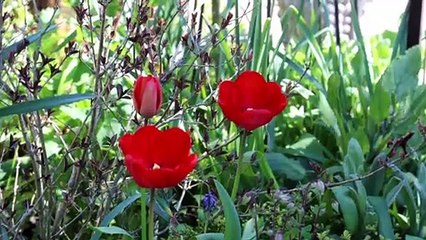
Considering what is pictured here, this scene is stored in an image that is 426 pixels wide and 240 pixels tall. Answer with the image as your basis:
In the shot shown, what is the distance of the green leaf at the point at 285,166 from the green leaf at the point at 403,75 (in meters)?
0.33

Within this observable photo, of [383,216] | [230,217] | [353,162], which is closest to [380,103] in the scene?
[353,162]

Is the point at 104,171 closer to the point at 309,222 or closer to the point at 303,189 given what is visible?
the point at 303,189

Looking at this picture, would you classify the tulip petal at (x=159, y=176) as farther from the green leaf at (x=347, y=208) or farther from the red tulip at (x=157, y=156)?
the green leaf at (x=347, y=208)

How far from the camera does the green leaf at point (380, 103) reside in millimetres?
1976

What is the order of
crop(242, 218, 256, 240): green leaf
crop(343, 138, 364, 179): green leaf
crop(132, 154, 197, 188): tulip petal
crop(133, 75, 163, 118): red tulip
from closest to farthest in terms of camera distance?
crop(132, 154, 197, 188): tulip petal → crop(133, 75, 163, 118): red tulip → crop(242, 218, 256, 240): green leaf → crop(343, 138, 364, 179): green leaf

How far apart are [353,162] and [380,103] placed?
0.88 feet

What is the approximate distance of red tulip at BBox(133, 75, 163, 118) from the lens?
1.10 meters

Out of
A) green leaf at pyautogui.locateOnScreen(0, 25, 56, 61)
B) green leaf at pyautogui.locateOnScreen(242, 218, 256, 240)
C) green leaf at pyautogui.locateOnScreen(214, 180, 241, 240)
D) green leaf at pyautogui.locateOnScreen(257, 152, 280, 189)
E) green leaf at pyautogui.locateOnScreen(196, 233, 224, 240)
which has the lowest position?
green leaf at pyautogui.locateOnScreen(257, 152, 280, 189)

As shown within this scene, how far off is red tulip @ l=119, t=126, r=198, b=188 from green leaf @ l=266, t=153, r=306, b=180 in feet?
2.77

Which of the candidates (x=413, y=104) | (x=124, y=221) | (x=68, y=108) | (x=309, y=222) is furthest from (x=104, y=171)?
(x=413, y=104)

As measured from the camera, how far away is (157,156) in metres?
1.08

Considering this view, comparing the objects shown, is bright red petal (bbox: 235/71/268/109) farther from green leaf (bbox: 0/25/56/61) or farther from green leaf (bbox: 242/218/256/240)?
green leaf (bbox: 0/25/56/61)

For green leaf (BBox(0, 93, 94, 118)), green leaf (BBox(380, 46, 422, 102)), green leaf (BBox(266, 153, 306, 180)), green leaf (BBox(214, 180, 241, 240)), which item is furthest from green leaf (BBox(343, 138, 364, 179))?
green leaf (BBox(0, 93, 94, 118))

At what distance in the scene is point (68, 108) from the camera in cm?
204
